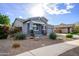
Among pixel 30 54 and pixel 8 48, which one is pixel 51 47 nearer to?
pixel 30 54

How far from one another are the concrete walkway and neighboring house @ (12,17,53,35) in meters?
0.39

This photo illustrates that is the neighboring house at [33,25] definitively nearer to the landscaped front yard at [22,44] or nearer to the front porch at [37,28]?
the front porch at [37,28]

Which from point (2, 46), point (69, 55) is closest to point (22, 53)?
point (2, 46)

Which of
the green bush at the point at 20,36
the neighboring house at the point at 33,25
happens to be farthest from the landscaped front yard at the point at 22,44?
the neighboring house at the point at 33,25

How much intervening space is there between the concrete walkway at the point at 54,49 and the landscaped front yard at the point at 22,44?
3.8 inches

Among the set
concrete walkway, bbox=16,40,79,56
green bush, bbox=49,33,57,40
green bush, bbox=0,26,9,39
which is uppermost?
green bush, bbox=0,26,9,39

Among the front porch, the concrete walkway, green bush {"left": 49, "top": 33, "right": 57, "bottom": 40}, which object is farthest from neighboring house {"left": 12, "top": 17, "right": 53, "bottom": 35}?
the concrete walkway

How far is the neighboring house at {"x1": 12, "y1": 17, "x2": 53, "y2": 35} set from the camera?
198 inches

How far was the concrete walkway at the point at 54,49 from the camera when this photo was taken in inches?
190

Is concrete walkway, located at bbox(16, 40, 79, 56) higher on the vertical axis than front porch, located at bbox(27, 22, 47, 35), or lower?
lower

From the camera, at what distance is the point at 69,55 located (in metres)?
4.82

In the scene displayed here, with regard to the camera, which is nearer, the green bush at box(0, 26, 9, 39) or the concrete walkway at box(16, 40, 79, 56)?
the concrete walkway at box(16, 40, 79, 56)

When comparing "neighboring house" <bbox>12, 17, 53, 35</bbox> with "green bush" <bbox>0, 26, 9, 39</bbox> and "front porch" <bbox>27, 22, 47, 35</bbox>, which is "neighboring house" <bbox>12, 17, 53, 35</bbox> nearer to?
"front porch" <bbox>27, 22, 47, 35</bbox>

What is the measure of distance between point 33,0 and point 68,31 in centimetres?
106
